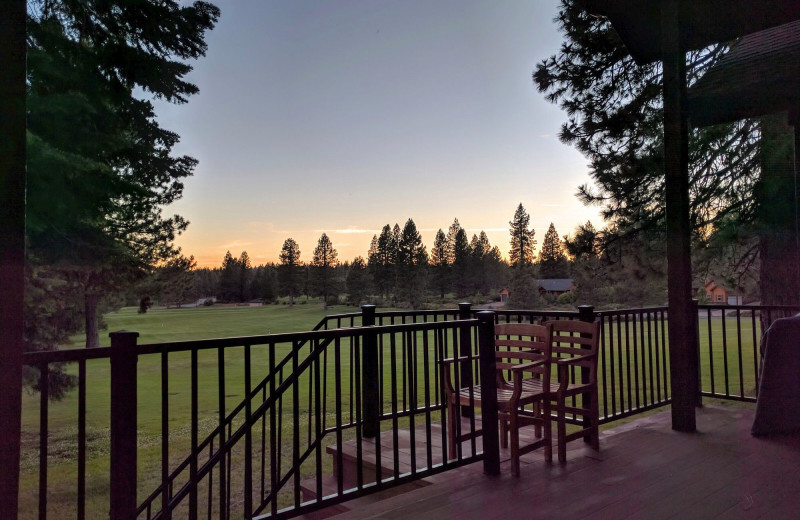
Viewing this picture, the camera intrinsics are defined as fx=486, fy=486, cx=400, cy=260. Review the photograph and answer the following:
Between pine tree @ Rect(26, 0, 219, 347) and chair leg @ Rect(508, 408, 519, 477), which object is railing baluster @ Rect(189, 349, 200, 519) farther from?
pine tree @ Rect(26, 0, 219, 347)

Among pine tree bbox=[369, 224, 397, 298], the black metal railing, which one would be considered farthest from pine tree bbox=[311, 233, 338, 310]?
the black metal railing

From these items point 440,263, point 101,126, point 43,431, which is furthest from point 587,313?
point 440,263

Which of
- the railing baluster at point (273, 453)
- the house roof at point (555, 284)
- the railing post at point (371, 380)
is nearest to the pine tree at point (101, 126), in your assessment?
the railing post at point (371, 380)

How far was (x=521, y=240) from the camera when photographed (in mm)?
14547

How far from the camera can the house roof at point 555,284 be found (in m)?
11.4


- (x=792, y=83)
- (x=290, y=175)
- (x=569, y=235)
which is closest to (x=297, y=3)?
(x=290, y=175)

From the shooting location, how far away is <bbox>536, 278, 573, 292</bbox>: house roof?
11.4m

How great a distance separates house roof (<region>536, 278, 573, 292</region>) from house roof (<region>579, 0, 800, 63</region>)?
753 cm

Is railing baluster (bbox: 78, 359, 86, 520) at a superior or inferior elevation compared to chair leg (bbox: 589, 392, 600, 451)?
superior

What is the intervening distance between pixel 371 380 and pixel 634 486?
1.90 metres

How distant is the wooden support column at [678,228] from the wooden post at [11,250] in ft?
12.2

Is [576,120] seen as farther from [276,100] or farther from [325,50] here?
[276,100]

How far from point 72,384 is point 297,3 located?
9557 mm

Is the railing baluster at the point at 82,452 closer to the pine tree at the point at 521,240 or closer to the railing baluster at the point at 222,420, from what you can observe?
the railing baluster at the point at 222,420
